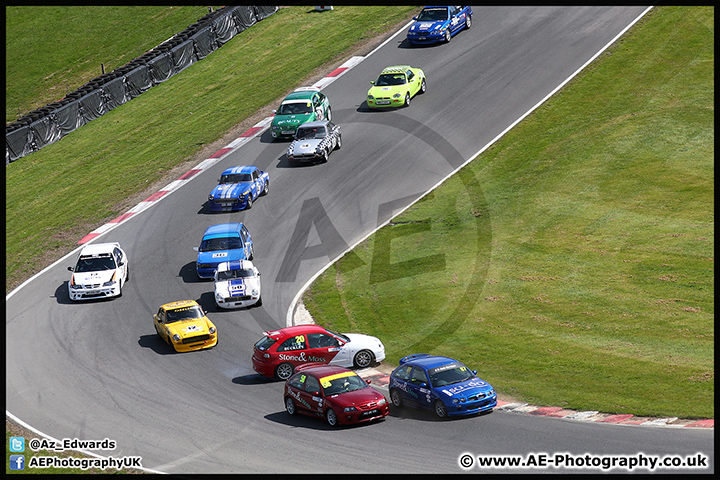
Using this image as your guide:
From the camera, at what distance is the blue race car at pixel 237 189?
1414 inches

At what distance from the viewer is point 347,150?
1602 inches

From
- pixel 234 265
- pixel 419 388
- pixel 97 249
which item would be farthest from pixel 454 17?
pixel 419 388

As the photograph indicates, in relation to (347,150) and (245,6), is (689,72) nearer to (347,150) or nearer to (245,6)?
(347,150)

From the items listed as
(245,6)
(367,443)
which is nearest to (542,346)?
(367,443)

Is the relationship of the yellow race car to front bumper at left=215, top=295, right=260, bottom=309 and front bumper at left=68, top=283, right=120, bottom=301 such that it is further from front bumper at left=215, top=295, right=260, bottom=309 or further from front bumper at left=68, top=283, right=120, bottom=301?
front bumper at left=68, top=283, right=120, bottom=301

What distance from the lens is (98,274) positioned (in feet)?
99.4

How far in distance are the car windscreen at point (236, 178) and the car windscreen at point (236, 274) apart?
316 inches

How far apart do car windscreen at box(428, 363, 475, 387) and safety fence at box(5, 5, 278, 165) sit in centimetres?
3290

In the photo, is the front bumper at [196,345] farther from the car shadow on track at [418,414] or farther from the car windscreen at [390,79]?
the car windscreen at [390,79]

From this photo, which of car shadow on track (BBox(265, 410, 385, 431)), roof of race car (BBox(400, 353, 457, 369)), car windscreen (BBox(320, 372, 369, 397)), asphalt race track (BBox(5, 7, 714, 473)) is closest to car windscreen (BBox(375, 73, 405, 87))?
asphalt race track (BBox(5, 7, 714, 473))

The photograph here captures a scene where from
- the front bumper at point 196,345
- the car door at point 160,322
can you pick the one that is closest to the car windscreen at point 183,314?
the car door at point 160,322

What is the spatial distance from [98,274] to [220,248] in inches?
184

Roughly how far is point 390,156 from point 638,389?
21.4 m

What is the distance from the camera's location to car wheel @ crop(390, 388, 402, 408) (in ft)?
68.3
